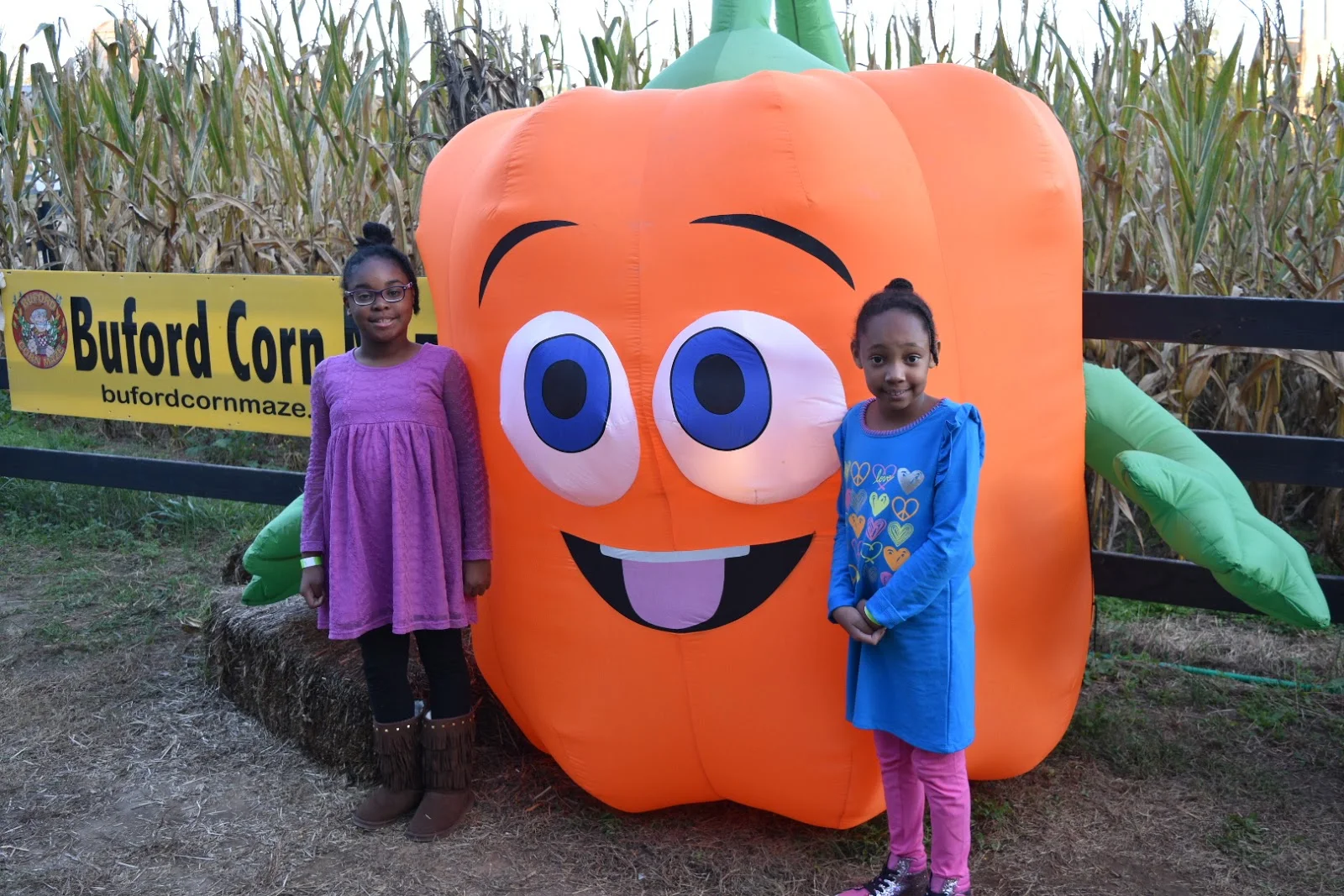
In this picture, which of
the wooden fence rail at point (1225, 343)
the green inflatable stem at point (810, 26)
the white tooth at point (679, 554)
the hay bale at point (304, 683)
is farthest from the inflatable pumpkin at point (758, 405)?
the hay bale at point (304, 683)

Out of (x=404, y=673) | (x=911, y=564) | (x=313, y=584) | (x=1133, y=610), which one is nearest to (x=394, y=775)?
(x=404, y=673)

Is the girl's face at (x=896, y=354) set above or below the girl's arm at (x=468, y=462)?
above

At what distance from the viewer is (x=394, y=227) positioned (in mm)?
4887

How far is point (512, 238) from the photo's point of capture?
2.43m

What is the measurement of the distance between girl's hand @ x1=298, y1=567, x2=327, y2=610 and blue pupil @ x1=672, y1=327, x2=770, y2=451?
0.98 m

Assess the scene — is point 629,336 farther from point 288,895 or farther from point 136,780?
point 136,780

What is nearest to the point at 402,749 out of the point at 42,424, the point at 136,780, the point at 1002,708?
the point at 136,780

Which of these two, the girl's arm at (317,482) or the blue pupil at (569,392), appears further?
the girl's arm at (317,482)

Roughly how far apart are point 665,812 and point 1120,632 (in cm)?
183

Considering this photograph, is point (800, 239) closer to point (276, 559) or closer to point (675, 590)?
point (675, 590)

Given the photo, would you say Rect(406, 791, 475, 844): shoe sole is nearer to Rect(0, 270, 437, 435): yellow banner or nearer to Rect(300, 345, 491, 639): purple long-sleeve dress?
Rect(300, 345, 491, 639): purple long-sleeve dress

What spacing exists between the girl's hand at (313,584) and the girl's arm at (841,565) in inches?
46.4

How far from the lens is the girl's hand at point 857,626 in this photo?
2.11 m

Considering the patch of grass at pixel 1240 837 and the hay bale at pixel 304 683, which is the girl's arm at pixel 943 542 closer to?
the patch of grass at pixel 1240 837
